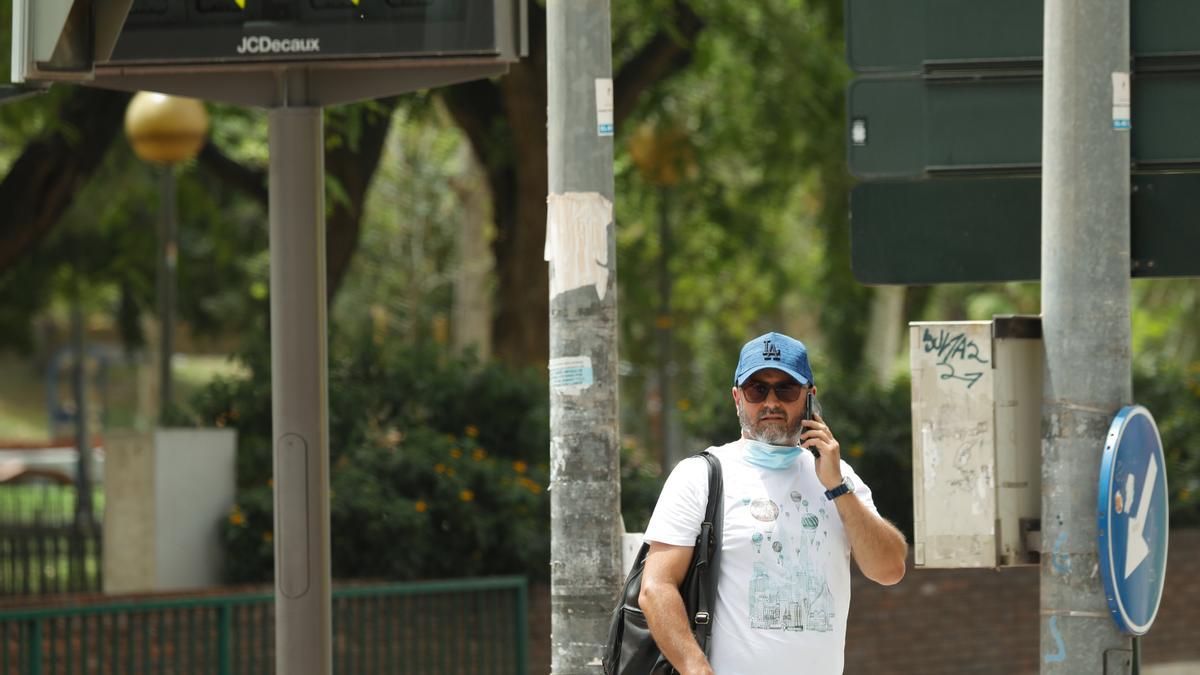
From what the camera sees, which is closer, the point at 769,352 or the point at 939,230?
the point at 769,352

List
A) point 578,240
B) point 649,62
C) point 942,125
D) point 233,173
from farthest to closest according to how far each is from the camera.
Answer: point 233,173 → point 649,62 → point 942,125 → point 578,240

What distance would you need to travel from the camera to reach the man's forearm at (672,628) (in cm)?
414

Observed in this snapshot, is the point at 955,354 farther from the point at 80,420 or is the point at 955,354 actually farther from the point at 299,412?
the point at 80,420

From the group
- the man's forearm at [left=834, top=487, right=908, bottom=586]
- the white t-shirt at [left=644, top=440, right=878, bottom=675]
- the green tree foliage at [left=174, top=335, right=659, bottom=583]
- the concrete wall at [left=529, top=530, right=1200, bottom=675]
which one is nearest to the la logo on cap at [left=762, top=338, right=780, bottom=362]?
the white t-shirt at [left=644, top=440, right=878, bottom=675]

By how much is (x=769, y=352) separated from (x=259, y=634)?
18.2 ft

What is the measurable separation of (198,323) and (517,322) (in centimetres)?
1860

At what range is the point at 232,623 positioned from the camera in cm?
911

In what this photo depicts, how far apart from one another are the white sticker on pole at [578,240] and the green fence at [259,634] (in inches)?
161

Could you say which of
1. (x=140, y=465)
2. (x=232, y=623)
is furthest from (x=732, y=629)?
(x=140, y=465)

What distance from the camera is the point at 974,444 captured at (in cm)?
504

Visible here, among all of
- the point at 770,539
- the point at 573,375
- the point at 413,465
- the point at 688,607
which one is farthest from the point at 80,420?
the point at 770,539

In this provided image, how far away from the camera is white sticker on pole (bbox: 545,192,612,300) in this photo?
518 cm

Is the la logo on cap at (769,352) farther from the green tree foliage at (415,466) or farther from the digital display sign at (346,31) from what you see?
the green tree foliage at (415,466)

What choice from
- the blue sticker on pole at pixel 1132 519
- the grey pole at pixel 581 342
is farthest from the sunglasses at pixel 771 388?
the blue sticker on pole at pixel 1132 519
